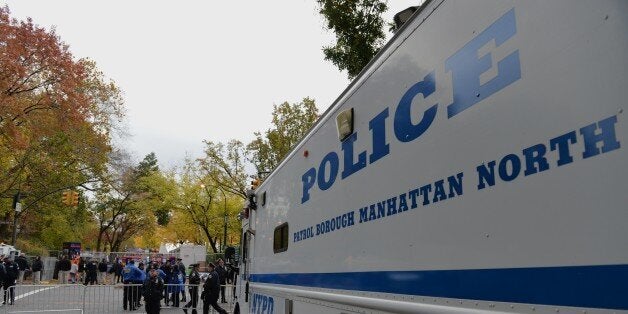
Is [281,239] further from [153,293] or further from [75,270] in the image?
[75,270]

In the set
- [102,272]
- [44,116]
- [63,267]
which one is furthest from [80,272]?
[44,116]

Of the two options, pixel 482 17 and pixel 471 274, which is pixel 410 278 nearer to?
pixel 471 274

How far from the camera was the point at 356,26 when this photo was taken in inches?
591

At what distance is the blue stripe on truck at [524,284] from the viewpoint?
5.86 ft

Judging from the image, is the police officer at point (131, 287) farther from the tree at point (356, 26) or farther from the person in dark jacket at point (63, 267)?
the person in dark jacket at point (63, 267)

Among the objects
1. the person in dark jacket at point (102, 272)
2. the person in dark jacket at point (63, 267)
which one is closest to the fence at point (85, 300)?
the person in dark jacket at point (63, 267)

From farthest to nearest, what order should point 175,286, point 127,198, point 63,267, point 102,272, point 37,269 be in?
point 127,198 → point 102,272 → point 63,267 → point 37,269 → point 175,286

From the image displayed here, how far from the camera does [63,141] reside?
29.8 metres

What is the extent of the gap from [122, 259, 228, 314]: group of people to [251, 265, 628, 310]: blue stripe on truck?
9849mm

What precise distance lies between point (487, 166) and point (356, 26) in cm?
1310

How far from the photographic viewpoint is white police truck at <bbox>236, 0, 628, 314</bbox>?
1.86 metres

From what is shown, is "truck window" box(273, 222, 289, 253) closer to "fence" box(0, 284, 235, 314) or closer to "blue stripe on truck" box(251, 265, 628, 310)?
"blue stripe on truck" box(251, 265, 628, 310)

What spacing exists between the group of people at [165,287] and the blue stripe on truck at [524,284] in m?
9.85

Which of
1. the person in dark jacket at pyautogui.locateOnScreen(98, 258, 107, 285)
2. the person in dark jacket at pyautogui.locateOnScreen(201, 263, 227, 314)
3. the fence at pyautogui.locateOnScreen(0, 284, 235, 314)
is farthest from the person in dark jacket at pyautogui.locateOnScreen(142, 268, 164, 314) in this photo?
the person in dark jacket at pyautogui.locateOnScreen(98, 258, 107, 285)
